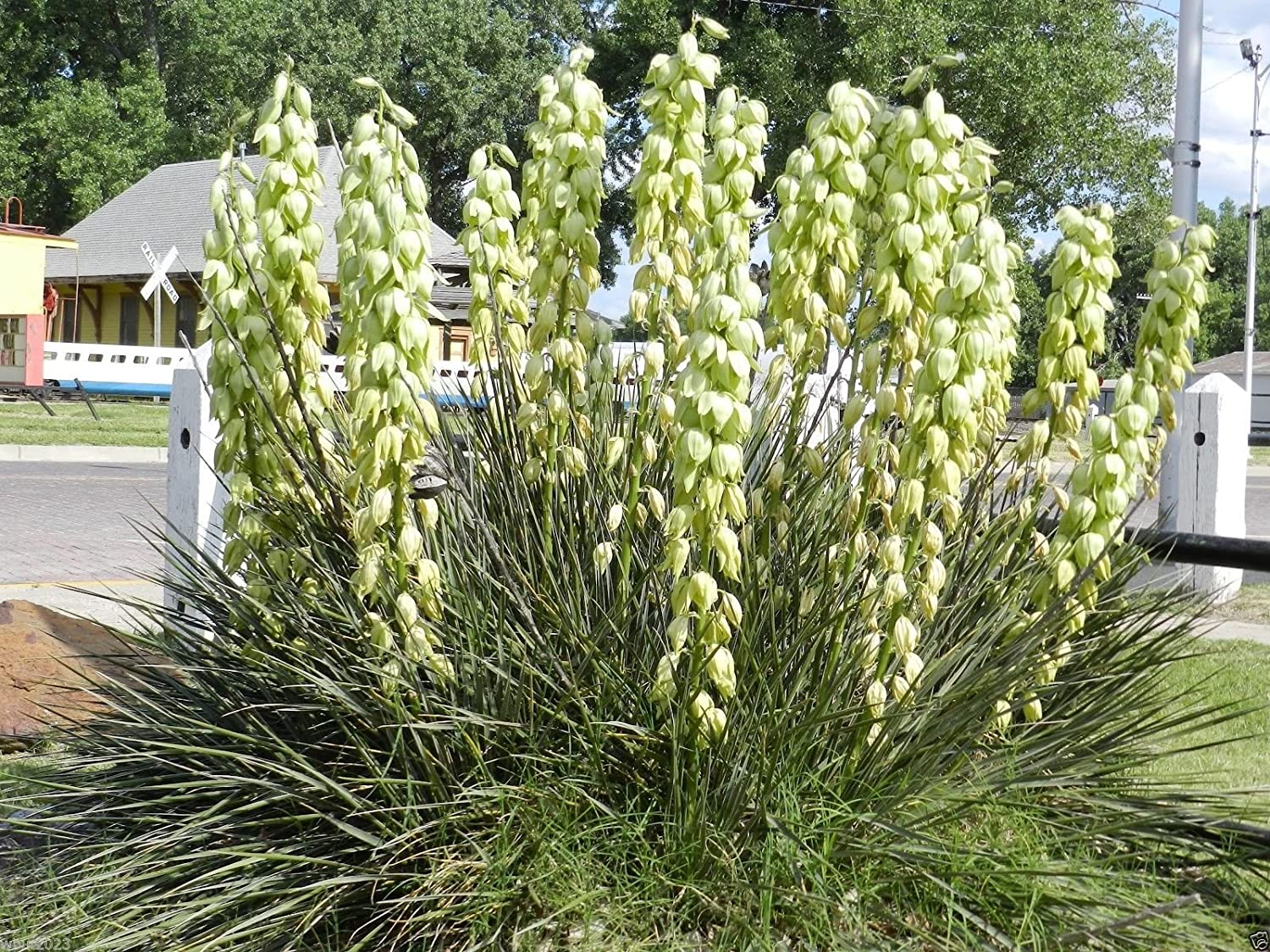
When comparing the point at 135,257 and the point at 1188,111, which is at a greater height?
the point at 135,257

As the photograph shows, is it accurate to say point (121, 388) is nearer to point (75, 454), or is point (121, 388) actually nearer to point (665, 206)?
point (75, 454)

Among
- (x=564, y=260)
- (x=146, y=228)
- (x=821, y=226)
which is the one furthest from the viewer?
(x=146, y=228)

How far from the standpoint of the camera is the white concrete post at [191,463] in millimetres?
5090

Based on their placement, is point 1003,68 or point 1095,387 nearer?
point 1095,387

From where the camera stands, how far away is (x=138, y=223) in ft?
128

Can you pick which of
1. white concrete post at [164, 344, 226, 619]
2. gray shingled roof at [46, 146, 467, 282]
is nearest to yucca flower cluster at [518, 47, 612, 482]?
white concrete post at [164, 344, 226, 619]

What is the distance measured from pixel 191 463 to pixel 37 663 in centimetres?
93

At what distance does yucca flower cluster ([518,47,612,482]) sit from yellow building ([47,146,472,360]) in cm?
3295

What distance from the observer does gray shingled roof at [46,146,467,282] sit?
3731 centimetres

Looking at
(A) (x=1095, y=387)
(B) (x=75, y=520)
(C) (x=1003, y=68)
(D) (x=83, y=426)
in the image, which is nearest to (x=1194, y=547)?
(A) (x=1095, y=387)

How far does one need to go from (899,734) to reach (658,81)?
1.48 metres

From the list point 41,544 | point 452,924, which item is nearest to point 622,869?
point 452,924

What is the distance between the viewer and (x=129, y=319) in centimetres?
3906

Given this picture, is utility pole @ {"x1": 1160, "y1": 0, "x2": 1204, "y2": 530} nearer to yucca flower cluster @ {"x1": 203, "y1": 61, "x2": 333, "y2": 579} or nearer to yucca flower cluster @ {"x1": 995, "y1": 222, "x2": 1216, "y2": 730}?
yucca flower cluster @ {"x1": 995, "y1": 222, "x2": 1216, "y2": 730}
